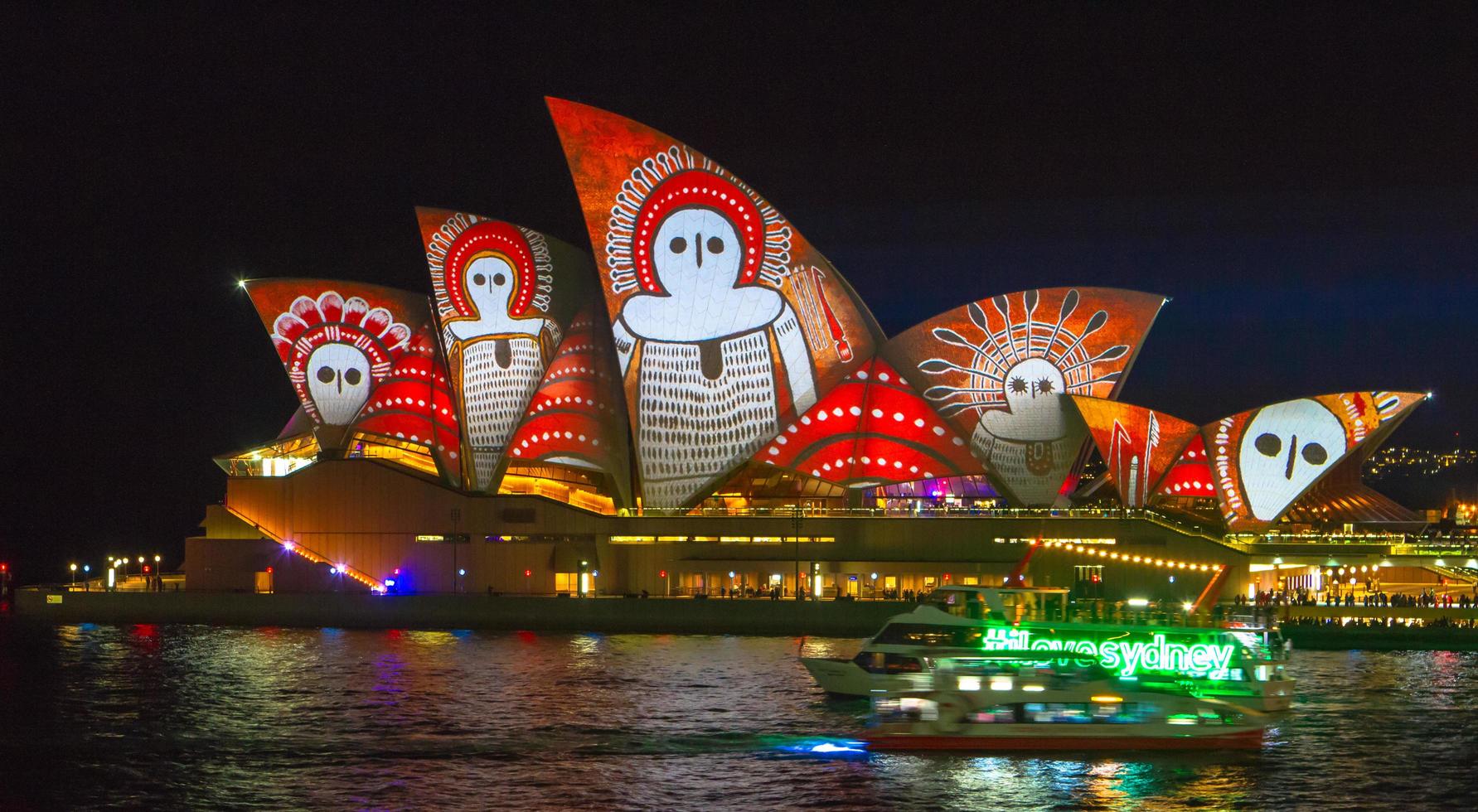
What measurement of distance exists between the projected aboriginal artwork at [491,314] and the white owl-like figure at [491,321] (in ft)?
0.12

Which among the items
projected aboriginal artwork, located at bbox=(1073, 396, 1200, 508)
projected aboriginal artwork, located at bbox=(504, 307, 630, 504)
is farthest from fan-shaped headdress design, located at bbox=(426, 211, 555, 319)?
projected aboriginal artwork, located at bbox=(1073, 396, 1200, 508)

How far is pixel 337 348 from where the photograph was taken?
8469 centimetres

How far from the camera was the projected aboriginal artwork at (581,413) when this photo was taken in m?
77.5

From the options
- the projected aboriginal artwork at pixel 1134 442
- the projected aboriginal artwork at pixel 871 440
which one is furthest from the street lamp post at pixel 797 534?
the projected aboriginal artwork at pixel 1134 442

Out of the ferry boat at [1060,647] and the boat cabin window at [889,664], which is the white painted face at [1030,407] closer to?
the ferry boat at [1060,647]

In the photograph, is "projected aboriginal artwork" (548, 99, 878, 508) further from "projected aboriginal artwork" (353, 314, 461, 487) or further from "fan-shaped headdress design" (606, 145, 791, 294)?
"projected aboriginal artwork" (353, 314, 461, 487)

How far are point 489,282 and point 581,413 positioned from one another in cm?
684

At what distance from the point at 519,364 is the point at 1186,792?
47854 millimetres

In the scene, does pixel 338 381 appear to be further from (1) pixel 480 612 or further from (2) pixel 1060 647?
(2) pixel 1060 647

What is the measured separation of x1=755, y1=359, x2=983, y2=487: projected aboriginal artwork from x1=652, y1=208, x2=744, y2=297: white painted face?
661cm

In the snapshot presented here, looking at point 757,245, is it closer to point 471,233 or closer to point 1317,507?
point 471,233

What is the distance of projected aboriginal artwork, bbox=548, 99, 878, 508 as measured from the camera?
73812 millimetres

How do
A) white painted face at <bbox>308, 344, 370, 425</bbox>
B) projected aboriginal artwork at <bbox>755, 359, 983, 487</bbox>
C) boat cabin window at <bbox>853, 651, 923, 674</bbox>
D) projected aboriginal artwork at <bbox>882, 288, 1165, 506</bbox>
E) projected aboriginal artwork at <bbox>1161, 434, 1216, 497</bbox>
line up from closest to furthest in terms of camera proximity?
boat cabin window at <bbox>853, 651, 923, 674</bbox>, projected aboriginal artwork at <bbox>1161, 434, 1216, 497</bbox>, projected aboriginal artwork at <bbox>882, 288, 1165, 506</bbox>, projected aboriginal artwork at <bbox>755, 359, 983, 487</bbox>, white painted face at <bbox>308, 344, 370, 425</bbox>

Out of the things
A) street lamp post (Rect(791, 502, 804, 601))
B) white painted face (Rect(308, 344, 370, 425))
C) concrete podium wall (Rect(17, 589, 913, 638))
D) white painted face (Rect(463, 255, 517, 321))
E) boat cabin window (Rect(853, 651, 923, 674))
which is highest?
white painted face (Rect(463, 255, 517, 321))
